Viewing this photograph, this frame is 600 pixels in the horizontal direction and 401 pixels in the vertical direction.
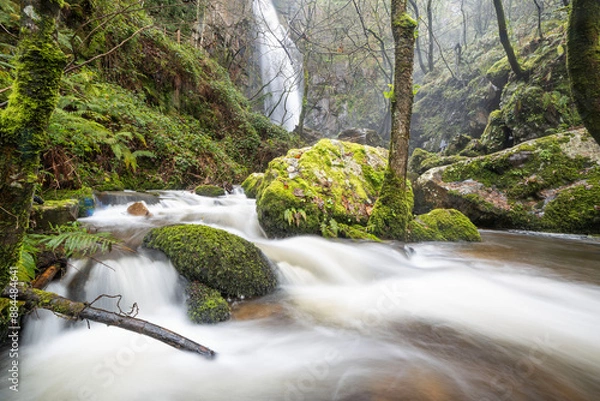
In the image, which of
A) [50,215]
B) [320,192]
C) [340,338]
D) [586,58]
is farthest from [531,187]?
[50,215]

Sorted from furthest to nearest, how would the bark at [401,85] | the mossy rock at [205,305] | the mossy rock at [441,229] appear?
1. the mossy rock at [441,229]
2. the bark at [401,85]
3. the mossy rock at [205,305]

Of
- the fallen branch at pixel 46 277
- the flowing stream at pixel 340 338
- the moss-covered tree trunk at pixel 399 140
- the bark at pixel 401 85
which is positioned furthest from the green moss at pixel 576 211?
the fallen branch at pixel 46 277

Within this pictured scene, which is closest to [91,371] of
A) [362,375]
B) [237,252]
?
[237,252]

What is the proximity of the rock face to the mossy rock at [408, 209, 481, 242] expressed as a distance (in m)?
Result: 1.77

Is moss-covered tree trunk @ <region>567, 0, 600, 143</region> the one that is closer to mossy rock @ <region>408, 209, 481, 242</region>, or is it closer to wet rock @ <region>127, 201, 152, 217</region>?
mossy rock @ <region>408, 209, 481, 242</region>

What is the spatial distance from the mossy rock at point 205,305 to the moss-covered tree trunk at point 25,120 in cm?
147

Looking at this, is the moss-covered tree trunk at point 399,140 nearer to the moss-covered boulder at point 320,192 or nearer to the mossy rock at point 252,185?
the moss-covered boulder at point 320,192

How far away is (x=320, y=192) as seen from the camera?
5.50 m

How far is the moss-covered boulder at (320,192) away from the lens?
5.06 m

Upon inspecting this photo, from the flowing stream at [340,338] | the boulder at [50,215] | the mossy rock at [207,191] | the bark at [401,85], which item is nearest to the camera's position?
the flowing stream at [340,338]

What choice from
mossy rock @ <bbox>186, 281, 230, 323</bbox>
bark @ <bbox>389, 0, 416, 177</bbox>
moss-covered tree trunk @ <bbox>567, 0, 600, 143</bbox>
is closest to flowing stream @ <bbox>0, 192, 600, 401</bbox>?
mossy rock @ <bbox>186, 281, 230, 323</bbox>

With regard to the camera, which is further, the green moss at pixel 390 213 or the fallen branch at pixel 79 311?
the green moss at pixel 390 213

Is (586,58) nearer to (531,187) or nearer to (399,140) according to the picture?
(399,140)

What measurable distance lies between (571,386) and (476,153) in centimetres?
1201
